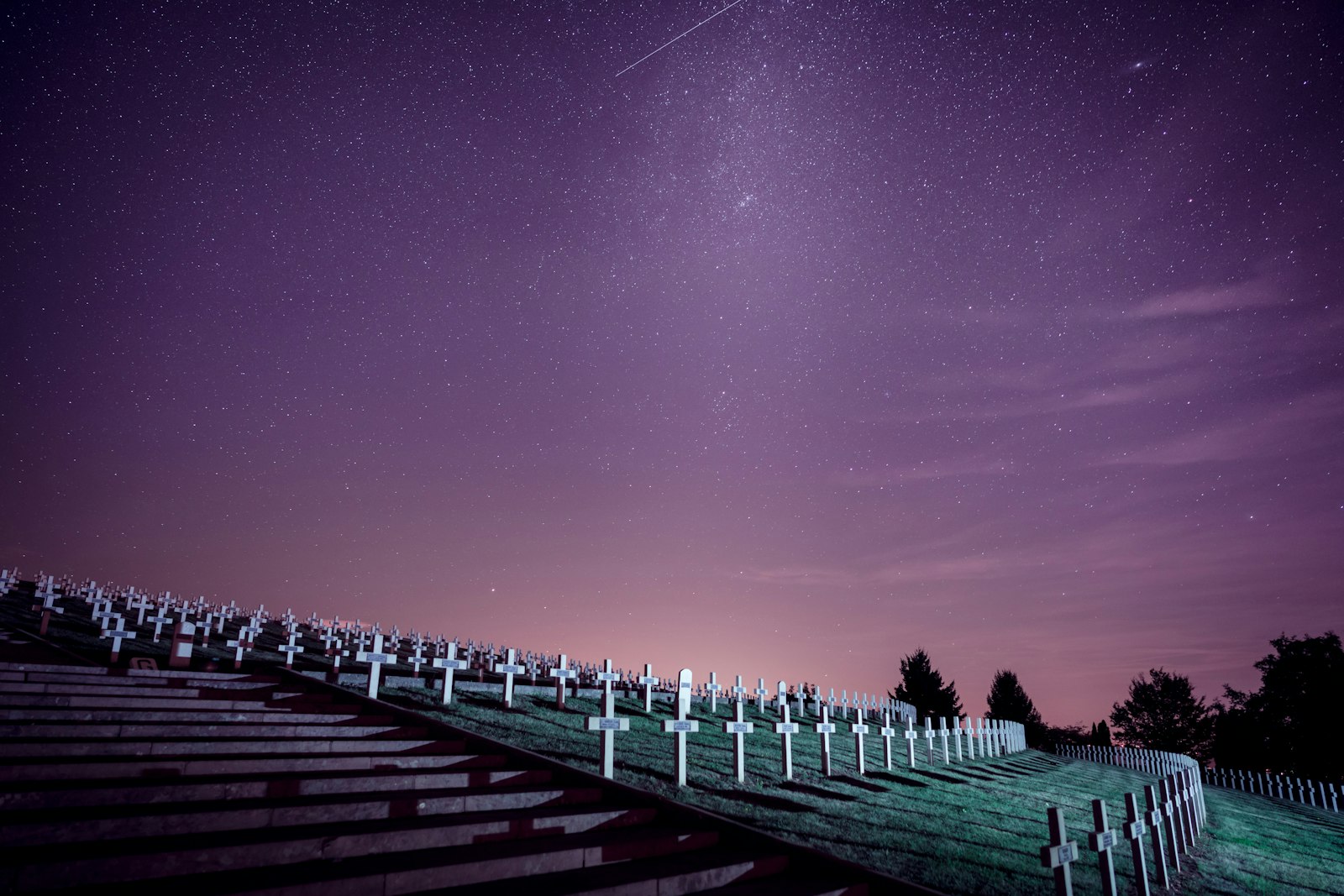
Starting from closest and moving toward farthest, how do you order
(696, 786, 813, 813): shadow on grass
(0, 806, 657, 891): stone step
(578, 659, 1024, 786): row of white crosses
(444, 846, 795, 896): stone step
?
(0, 806, 657, 891): stone step
(444, 846, 795, 896): stone step
(578, 659, 1024, 786): row of white crosses
(696, 786, 813, 813): shadow on grass

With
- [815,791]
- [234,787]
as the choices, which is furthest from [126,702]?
[815,791]

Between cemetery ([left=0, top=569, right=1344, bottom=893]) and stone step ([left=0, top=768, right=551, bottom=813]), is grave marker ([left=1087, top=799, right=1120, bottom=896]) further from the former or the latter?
stone step ([left=0, top=768, right=551, bottom=813])

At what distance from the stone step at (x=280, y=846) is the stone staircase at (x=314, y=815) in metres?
0.01

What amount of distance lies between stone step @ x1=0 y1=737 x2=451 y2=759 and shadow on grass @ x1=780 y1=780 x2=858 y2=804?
5.83 meters

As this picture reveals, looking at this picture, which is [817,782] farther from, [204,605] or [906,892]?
[204,605]

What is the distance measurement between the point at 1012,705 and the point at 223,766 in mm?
87696

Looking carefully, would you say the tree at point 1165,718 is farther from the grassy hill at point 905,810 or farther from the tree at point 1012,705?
the grassy hill at point 905,810

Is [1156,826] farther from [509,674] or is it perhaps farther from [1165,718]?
[1165,718]

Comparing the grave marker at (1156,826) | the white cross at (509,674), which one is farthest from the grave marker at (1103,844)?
the white cross at (509,674)

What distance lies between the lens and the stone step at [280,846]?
13.6 feet

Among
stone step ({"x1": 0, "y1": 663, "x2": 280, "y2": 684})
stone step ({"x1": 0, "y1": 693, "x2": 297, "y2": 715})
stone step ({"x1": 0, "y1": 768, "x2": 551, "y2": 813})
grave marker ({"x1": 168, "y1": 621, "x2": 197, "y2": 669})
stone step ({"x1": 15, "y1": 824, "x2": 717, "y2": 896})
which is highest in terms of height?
grave marker ({"x1": 168, "y1": 621, "x2": 197, "y2": 669})

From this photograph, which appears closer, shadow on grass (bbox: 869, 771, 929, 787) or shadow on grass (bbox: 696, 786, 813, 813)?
shadow on grass (bbox: 696, 786, 813, 813)

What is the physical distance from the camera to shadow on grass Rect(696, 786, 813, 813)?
998cm

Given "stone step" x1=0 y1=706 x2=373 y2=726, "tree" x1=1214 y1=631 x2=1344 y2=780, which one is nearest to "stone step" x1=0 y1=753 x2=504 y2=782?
"stone step" x1=0 y1=706 x2=373 y2=726
